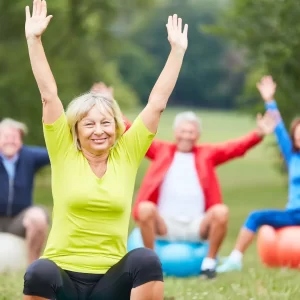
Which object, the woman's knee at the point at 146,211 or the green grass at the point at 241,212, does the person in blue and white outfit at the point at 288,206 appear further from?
Answer: the woman's knee at the point at 146,211

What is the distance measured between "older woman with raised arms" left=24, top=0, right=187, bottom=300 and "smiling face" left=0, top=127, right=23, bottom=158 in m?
3.08

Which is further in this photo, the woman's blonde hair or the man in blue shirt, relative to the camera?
the man in blue shirt

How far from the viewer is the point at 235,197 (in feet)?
68.6

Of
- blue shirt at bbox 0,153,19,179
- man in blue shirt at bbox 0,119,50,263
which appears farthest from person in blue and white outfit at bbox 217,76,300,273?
blue shirt at bbox 0,153,19,179

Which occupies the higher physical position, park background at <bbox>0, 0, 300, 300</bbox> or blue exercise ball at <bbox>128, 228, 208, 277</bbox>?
park background at <bbox>0, 0, 300, 300</bbox>

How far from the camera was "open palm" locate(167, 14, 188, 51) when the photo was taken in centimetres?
428

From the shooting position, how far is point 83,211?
3.99 m

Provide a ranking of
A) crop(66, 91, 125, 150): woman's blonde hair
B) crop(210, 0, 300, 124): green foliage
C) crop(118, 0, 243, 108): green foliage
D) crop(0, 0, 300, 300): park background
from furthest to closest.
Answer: crop(118, 0, 243, 108): green foliage, crop(210, 0, 300, 124): green foliage, crop(0, 0, 300, 300): park background, crop(66, 91, 125, 150): woman's blonde hair

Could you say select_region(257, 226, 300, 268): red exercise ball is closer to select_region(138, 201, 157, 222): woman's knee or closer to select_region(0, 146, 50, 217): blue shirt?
select_region(138, 201, 157, 222): woman's knee

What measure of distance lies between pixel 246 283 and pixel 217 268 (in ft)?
4.30

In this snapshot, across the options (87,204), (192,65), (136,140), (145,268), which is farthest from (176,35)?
(192,65)

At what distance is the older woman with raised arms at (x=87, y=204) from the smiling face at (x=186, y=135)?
3132mm

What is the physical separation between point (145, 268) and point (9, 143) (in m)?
3.56

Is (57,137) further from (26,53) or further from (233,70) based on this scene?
(233,70)
